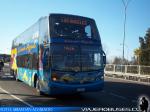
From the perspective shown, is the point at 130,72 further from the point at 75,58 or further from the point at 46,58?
the point at 46,58

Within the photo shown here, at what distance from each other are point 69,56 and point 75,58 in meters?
0.29

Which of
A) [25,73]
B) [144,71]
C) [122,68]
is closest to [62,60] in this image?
[25,73]

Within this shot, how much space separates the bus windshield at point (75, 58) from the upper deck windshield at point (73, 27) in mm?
573

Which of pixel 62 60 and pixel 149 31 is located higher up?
pixel 149 31

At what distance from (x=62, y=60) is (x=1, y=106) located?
3.36 metres

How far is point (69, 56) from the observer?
1474 centimetres

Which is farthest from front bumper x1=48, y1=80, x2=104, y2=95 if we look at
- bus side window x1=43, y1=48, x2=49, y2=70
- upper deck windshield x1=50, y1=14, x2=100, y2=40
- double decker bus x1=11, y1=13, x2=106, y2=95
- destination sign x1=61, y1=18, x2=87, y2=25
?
destination sign x1=61, y1=18, x2=87, y2=25

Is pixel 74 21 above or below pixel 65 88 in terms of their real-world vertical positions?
above

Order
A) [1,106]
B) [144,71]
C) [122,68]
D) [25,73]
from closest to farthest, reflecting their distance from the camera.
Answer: [1,106] → [25,73] → [144,71] → [122,68]

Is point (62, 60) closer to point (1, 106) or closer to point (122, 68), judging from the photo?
point (1, 106)

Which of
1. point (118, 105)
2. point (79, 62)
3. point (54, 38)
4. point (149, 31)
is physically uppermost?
point (149, 31)

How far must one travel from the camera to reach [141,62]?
7688 cm

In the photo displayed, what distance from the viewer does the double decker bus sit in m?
14.6

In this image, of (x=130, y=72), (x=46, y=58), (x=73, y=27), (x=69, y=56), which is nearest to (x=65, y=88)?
(x=69, y=56)
